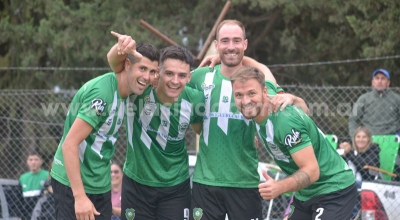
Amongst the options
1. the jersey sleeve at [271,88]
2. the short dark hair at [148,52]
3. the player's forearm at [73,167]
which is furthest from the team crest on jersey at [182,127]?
the player's forearm at [73,167]

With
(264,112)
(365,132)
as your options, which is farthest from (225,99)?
(365,132)

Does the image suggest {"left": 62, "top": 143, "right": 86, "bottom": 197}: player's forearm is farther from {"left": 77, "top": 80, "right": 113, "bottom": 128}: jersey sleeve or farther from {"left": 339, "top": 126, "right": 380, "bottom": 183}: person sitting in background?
{"left": 339, "top": 126, "right": 380, "bottom": 183}: person sitting in background

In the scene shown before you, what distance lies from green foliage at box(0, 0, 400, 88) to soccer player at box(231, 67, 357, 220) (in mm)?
7274

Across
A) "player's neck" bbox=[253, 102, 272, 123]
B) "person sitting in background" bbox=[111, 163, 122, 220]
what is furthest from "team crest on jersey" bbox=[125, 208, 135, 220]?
"person sitting in background" bbox=[111, 163, 122, 220]

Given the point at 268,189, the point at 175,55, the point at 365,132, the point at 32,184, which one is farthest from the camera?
the point at 32,184

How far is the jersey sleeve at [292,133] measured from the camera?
5.26 m

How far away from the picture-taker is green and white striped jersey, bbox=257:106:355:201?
5293 millimetres

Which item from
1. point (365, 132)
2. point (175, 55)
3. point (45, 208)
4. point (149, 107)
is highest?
point (175, 55)

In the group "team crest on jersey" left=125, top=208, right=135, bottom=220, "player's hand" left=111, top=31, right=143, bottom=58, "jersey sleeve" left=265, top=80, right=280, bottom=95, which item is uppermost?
"player's hand" left=111, top=31, right=143, bottom=58

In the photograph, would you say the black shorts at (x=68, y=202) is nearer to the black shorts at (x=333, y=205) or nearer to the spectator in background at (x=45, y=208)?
the black shorts at (x=333, y=205)

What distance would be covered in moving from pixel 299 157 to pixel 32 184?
5318 mm

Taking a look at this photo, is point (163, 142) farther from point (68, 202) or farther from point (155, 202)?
point (68, 202)

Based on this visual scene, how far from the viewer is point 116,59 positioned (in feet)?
18.2

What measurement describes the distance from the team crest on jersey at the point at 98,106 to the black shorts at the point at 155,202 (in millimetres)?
994
